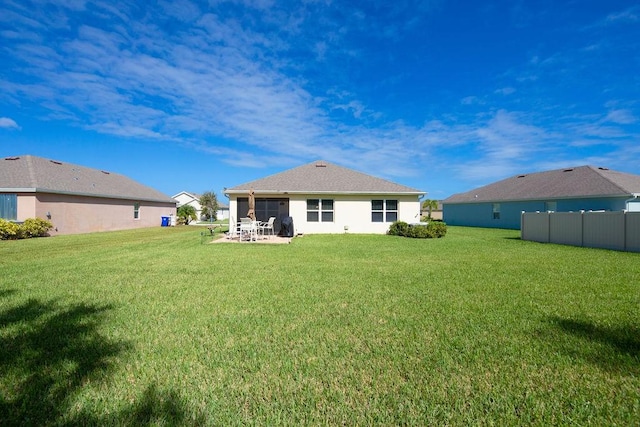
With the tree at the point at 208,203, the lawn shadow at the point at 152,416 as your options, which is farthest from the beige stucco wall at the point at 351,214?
the tree at the point at 208,203

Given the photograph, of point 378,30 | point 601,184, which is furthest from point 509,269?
point 601,184

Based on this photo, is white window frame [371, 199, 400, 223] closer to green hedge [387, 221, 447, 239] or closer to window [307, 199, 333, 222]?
green hedge [387, 221, 447, 239]

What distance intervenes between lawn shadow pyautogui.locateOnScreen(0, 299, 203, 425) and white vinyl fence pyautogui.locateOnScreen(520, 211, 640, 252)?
52.0 feet

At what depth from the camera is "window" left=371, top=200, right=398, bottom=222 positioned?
19844 millimetres

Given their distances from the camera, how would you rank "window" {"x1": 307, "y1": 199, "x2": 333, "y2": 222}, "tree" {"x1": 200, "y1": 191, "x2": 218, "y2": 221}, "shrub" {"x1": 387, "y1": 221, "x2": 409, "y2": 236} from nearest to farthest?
1. "shrub" {"x1": 387, "y1": 221, "x2": 409, "y2": 236}
2. "window" {"x1": 307, "y1": 199, "x2": 333, "y2": 222}
3. "tree" {"x1": 200, "y1": 191, "x2": 218, "y2": 221}

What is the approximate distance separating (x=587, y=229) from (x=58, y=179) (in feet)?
99.6

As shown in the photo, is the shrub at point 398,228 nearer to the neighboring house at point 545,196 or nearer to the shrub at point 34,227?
the neighboring house at point 545,196

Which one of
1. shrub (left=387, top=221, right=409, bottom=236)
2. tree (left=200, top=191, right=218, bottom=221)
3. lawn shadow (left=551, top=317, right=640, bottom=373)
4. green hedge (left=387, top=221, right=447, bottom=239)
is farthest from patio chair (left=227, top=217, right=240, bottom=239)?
tree (left=200, top=191, right=218, bottom=221)

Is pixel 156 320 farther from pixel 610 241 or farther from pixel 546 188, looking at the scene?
Answer: pixel 546 188

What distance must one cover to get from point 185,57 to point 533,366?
1836cm

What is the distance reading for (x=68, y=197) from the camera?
20.0 meters

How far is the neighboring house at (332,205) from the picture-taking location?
19109 mm

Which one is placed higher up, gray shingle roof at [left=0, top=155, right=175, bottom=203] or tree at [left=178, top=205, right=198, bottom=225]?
gray shingle roof at [left=0, top=155, right=175, bottom=203]

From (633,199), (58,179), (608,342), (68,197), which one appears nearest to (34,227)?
(68,197)
